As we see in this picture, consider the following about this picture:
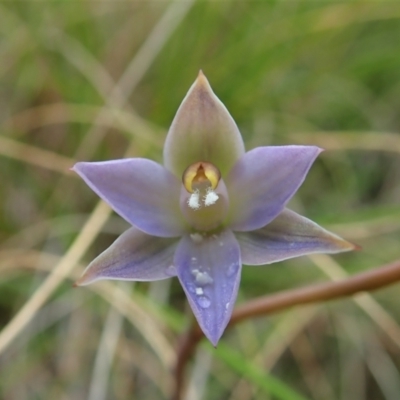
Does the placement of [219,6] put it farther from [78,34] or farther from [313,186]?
[313,186]

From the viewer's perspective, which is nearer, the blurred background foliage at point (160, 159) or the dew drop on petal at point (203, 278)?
the dew drop on petal at point (203, 278)

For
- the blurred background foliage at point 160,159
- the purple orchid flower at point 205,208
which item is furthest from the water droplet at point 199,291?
the blurred background foliage at point 160,159

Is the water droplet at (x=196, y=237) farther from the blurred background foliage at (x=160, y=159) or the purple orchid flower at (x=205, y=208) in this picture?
the blurred background foliage at (x=160, y=159)

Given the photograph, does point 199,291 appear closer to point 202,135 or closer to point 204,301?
point 204,301

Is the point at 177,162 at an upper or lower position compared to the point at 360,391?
upper

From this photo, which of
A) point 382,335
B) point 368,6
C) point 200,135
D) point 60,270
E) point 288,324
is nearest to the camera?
point 200,135

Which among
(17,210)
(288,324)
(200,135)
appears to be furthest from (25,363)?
(200,135)
